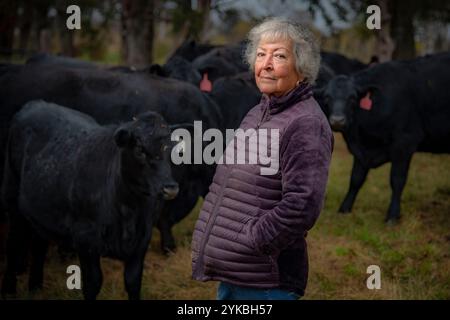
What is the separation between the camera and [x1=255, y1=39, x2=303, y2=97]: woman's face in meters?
2.36

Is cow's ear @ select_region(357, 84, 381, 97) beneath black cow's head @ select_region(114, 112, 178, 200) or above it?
above

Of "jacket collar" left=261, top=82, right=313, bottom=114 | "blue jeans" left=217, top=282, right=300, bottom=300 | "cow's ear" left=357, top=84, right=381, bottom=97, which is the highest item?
"cow's ear" left=357, top=84, right=381, bottom=97

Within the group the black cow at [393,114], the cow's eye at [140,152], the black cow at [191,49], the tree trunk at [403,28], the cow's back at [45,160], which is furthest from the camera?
the tree trunk at [403,28]

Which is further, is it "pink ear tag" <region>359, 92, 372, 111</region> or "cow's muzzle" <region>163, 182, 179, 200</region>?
"pink ear tag" <region>359, 92, 372, 111</region>

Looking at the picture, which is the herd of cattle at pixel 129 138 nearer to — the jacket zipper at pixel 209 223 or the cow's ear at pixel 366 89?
the cow's ear at pixel 366 89

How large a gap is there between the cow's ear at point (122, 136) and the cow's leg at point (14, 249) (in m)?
1.72

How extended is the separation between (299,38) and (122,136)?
71.4 inches

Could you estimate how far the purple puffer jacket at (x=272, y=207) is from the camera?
2.16 metres

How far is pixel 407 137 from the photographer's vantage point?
286 inches

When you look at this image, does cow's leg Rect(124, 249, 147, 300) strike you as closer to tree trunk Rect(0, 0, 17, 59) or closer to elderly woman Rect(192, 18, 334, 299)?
elderly woman Rect(192, 18, 334, 299)

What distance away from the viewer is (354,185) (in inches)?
294

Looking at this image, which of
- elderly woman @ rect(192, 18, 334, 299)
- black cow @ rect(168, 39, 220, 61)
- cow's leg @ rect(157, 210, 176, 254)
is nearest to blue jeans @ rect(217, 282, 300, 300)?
elderly woman @ rect(192, 18, 334, 299)

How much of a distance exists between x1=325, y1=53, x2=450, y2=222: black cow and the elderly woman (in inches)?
191

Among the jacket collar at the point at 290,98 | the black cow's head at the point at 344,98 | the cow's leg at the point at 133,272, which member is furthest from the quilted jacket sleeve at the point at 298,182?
the black cow's head at the point at 344,98
